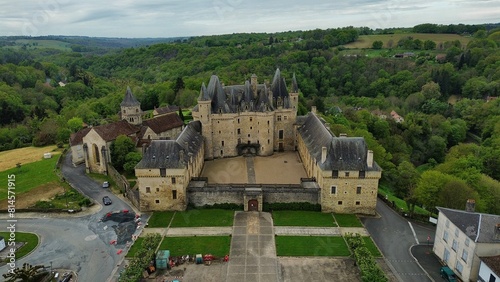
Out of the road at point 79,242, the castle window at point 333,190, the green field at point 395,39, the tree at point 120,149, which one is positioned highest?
the green field at point 395,39

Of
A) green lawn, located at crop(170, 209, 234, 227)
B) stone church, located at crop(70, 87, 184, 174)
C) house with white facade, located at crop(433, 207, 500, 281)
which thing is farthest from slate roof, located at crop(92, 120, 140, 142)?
house with white facade, located at crop(433, 207, 500, 281)

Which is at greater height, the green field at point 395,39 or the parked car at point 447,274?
the green field at point 395,39

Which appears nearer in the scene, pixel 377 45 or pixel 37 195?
pixel 37 195

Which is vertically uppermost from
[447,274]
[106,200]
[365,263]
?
[365,263]

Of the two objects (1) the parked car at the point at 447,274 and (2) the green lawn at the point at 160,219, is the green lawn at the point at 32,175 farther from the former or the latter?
(1) the parked car at the point at 447,274

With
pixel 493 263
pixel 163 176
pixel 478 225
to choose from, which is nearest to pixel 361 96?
pixel 163 176

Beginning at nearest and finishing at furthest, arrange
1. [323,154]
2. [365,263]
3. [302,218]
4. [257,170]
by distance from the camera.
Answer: [365,263] → [302,218] → [323,154] → [257,170]

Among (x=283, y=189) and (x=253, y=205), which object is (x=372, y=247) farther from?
(x=253, y=205)

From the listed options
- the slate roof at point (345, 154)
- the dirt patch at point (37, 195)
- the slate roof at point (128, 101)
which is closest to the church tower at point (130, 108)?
the slate roof at point (128, 101)
